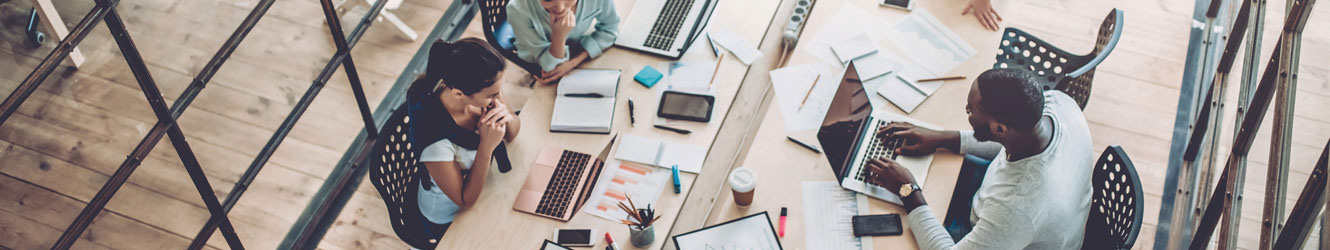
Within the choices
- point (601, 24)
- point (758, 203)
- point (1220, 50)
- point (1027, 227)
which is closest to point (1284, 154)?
point (1027, 227)

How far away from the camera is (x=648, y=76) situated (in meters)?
3.03

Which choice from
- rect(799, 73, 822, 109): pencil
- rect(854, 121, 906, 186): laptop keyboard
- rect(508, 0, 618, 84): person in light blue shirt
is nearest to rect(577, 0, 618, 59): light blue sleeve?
rect(508, 0, 618, 84): person in light blue shirt

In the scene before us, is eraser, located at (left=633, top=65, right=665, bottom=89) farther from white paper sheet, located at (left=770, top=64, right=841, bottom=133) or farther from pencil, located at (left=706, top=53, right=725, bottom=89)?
white paper sheet, located at (left=770, top=64, right=841, bottom=133)

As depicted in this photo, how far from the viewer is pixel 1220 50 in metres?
3.87

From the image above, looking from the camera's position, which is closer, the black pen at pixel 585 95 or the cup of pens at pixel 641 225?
the cup of pens at pixel 641 225

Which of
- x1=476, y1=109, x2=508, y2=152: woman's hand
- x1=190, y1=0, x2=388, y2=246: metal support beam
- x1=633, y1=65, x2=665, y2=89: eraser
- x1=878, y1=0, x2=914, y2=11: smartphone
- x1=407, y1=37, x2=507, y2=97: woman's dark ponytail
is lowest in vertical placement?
x1=190, y1=0, x2=388, y2=246: metal support beam

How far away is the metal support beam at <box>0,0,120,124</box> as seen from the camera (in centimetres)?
241

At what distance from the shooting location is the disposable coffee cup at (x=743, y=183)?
256cm

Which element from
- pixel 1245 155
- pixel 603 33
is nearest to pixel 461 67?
pixel 603 33

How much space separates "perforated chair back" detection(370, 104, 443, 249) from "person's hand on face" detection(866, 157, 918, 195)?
1.27 metres

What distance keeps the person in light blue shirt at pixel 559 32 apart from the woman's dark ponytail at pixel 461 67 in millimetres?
482

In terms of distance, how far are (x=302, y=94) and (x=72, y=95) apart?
981 millimetres

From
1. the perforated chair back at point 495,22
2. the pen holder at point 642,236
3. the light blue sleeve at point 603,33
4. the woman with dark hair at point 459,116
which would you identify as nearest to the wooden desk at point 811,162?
the pen holder at point 642,236

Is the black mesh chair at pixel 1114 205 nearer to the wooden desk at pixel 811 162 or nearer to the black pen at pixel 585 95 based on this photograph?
the wooden desk at pixel 811 162
